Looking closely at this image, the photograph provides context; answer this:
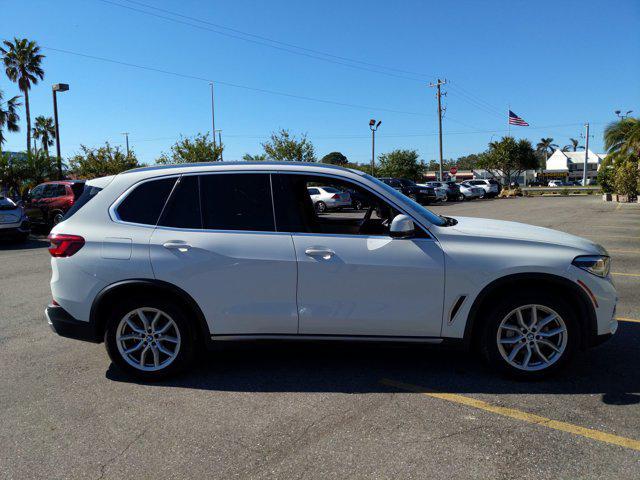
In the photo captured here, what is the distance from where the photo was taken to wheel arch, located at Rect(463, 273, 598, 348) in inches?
148

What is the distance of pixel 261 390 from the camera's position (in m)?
3.92

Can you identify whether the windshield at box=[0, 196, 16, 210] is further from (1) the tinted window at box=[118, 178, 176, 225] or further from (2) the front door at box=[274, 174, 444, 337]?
(2) the front door at box=[274, 174, 444, 337]

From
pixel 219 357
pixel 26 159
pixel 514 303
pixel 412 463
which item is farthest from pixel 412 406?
pixel 26 159

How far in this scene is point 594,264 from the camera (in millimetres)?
3826

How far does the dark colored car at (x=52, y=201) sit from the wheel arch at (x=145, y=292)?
14261mm

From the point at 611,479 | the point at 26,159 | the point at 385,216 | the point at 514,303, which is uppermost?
the point at 26,159

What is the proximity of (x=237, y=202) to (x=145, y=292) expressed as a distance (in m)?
1.04

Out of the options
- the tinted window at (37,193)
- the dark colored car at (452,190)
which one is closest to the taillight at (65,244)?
the tinted window at (37,193)

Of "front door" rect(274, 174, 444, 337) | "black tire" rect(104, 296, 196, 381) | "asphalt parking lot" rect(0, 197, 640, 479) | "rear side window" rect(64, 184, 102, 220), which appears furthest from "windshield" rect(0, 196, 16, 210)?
"front door" rect(274, 174, 444, 337)

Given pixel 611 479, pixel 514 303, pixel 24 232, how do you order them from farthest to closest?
pixel 24 232, pixel 514 303, pixel 611 479

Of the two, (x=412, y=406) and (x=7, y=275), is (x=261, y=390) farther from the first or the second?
(x=7, y=275)

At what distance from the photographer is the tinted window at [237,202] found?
13.2ft

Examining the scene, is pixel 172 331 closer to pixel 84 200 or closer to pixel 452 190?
pixel 84 200

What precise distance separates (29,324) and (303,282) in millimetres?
3962
